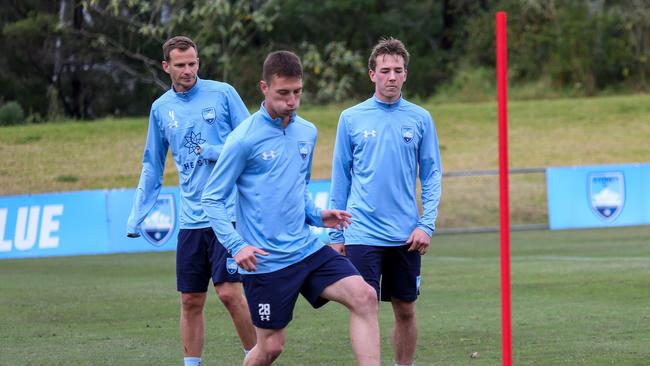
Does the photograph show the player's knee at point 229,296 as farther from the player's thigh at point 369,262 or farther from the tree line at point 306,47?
the tree line at point 306,47

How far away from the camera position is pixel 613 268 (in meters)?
15.6

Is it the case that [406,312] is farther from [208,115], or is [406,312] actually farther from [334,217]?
[208,115]

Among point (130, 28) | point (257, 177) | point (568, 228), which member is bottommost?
point (568, 228)

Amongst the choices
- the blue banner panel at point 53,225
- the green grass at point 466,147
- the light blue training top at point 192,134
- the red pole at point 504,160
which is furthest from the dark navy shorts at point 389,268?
the green grass at point 466,147

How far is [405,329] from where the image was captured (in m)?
8.20

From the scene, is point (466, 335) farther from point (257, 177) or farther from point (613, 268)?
point (613, 268)

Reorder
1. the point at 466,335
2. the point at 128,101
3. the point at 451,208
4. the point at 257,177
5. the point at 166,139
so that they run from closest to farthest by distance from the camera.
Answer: the point at 257,177
the point at 166,139
the point at 466,335
the point at 451,208
the point at 128,101

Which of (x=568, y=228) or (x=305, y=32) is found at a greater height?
(x=305, y=32)

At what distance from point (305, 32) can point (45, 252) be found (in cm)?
2340

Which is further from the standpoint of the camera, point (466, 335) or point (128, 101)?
point (128, 101)

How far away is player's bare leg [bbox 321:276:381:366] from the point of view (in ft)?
22.1

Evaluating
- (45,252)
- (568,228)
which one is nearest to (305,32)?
(568,228)

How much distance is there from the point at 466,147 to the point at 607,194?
10.2 m

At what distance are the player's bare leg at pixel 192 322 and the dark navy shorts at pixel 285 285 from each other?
135cm
